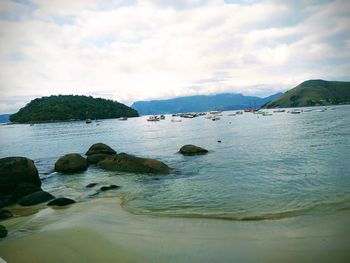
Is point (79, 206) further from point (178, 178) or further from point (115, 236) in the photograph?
point (178, 178)

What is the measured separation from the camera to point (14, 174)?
21.6m

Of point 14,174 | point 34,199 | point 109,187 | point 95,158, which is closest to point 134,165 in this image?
Result: point 109,187

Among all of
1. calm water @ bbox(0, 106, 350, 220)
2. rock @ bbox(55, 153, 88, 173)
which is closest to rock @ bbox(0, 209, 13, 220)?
calm water @ bbox(0, 106, 350, 220)

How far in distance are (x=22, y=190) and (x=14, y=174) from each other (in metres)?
1.42

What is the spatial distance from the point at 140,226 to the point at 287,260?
23.0 feet

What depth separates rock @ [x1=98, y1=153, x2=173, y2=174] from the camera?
2763 cm

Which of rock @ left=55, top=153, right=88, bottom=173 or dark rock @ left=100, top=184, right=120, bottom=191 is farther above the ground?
rock @ left=55, top=153, right=88, bottom=173

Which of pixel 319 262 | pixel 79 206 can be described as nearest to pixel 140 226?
pixel 79 206

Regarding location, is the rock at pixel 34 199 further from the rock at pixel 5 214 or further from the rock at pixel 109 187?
the rock at pixel 109 187

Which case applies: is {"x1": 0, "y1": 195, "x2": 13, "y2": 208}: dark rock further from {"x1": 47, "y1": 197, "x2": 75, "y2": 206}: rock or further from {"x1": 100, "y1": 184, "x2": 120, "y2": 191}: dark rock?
{"x1": 100, "y1": 184, "x2": 120, "y2": 191}: dark rock

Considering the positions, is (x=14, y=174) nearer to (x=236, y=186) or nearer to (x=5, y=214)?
(x=5, y=214)

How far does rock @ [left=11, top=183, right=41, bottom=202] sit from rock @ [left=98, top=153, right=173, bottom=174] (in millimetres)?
9083

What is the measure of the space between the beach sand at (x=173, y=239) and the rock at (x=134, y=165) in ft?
39.3

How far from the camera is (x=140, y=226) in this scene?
13867 mm
